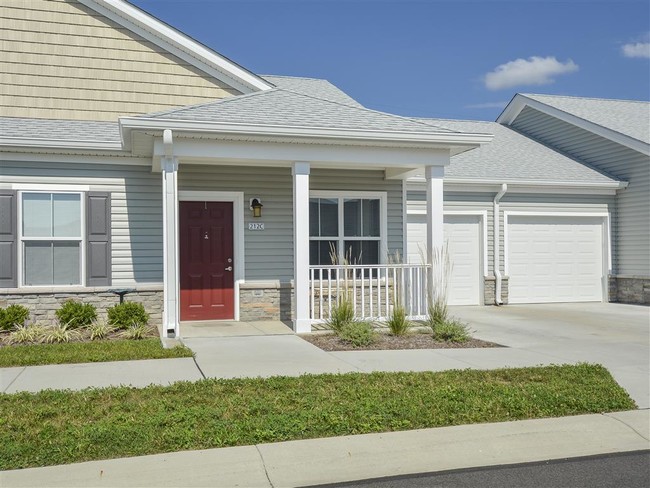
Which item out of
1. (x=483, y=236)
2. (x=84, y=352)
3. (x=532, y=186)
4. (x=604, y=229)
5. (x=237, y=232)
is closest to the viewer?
(x=84, y=352)

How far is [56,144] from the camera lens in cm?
1105

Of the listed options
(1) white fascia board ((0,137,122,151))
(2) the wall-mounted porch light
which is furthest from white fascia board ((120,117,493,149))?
(2) the wall-mounted porch light

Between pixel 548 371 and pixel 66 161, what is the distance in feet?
27.7

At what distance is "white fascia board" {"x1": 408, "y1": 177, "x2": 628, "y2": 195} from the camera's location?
15.3 meters

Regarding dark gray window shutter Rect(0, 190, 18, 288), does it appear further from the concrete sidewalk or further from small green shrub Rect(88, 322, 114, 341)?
the concrete sidewalk

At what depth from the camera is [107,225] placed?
11.5 meters

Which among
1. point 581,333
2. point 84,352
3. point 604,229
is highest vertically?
point 604,229

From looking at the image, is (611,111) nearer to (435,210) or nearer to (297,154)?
(435,210)

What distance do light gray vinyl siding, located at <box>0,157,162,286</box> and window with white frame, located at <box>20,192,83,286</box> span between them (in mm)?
462

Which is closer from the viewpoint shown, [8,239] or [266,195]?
[8,239]

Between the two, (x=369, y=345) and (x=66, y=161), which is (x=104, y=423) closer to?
(x=369, y=345)

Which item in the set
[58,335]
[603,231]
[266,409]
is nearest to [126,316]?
[58,335]

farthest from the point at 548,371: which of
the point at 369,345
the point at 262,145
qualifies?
the point at 262,145

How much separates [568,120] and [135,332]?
13.4 meters
